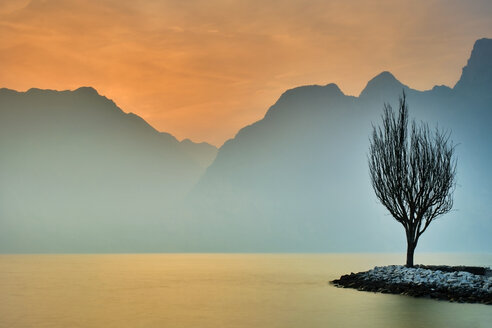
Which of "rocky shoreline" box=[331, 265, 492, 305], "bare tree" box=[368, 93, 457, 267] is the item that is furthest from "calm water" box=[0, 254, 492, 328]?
"bare tree" box=[368, 93, 457, 267]

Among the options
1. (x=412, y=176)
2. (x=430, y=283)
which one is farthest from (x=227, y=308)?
(x=412, y=176)

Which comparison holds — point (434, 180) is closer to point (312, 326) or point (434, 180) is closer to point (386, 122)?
point (386, 122)

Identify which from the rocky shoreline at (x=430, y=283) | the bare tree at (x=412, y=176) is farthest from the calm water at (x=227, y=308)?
the bare tree at (x=412, y=176)

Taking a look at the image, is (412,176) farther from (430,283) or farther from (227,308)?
(227,308)

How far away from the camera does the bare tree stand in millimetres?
39219

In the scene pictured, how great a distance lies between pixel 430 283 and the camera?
33031 mm

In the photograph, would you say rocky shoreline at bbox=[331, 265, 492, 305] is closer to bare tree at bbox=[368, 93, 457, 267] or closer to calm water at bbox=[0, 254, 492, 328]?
calm water at bbox=[0, 254, 492, 328]

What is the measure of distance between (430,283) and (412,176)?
8.62 meters

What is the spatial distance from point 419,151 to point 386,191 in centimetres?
333

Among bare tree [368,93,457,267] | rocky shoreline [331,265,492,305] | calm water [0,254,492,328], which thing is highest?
bare tree [368,93,457,267]

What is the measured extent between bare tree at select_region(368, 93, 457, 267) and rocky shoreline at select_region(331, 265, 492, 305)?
3189 mm

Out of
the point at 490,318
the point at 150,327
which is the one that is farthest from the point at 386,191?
the point at 150,327

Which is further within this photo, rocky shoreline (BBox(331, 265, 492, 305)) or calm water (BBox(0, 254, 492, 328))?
rocky shoreline (BBox(331, 265, 492, 305))

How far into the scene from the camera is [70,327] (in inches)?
883
